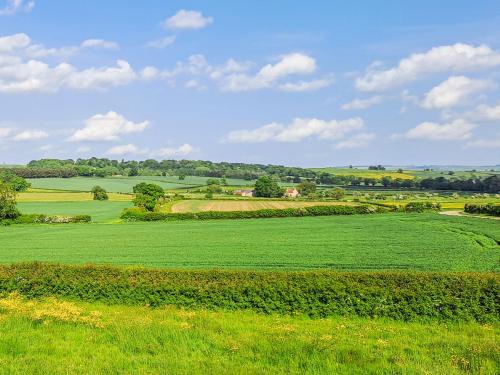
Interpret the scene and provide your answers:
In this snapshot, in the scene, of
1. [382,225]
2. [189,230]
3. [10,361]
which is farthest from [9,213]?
[10,361]

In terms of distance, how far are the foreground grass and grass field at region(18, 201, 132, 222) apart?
191ft

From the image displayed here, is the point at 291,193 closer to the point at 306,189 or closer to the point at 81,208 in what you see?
the point at 306,189

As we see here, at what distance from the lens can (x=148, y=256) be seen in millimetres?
33312

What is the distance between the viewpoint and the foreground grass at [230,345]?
9984mm

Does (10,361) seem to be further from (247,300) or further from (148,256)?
(148,256)

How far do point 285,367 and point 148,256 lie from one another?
24672 mm

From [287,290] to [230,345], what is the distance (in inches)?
229

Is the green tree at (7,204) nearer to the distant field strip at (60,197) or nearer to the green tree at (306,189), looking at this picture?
the distant field strip at (60,197)

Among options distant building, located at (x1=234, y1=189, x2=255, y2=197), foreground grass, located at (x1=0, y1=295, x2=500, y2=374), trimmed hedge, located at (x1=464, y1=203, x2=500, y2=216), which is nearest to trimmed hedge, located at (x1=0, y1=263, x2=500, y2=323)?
foreground grass, located at (x1=0, y1=295, x2=500, y2=374)

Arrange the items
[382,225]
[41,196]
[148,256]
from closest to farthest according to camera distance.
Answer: [148,256] → [382,225] → [41,196]

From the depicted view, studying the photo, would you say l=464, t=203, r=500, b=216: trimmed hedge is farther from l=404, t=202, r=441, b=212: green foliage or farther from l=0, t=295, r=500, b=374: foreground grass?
l=0, t=295, r=500, b=374: foreground grass

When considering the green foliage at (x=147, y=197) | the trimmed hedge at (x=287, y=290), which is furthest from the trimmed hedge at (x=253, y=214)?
the trimmed hedge at (x=287, y=290)

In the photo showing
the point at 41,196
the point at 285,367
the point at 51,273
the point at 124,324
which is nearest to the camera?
the point at 285,367

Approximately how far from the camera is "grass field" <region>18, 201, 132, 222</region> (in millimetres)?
74312
